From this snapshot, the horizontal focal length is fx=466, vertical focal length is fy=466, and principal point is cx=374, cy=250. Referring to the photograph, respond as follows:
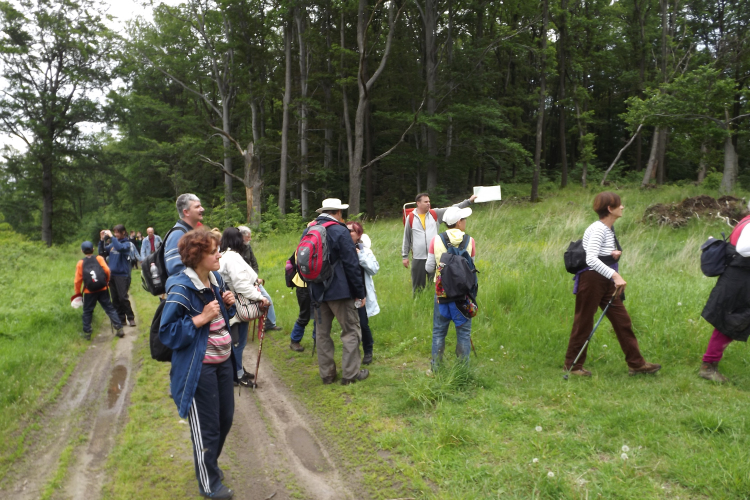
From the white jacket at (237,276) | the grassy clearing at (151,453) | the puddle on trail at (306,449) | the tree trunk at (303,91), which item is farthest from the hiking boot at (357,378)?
the tree trunk at (303,91)

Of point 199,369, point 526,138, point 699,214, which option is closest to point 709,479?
point 199,369

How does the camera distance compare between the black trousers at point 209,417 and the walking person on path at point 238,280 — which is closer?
the black trousers at point 209,417

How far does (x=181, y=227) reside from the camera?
168 inches

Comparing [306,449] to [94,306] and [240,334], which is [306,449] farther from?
[94,306]

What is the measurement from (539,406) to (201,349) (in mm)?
3202

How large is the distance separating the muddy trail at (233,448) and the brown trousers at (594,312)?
9.66 ft

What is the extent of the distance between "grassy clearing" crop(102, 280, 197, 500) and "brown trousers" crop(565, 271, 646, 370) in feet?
13.2

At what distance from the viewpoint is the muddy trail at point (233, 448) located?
12.1 ft

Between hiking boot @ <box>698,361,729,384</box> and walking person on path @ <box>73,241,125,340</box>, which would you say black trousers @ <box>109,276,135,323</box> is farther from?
hiking boot @ <box>698,361,729,384</box>

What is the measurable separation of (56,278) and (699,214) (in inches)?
742

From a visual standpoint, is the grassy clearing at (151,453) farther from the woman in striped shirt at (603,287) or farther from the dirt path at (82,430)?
the woman in striped shirt at (603,287)

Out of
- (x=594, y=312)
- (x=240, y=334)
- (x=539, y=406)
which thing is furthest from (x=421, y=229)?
(x=539, y=406)

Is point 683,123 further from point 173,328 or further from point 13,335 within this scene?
point 13,335

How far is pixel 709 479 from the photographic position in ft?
10.5
